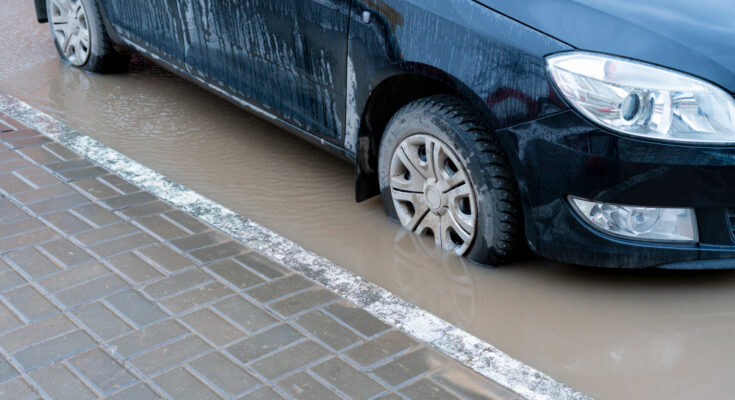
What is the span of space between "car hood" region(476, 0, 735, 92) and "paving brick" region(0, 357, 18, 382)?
2065 millimetres

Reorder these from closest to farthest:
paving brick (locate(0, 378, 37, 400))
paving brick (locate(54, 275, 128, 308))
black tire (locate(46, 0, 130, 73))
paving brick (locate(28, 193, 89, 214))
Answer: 1. paving brick (locate(0, 378, 37, 400))
2. paving brick (locate(54, 275, 128, 308))
3. paving brick (locate(28, 193, 89, 214))
4. black tire (locate(46, 0, 130, 73))

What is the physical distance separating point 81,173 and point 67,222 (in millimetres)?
555

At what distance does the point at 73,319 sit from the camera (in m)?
2.89

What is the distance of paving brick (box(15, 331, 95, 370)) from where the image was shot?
8.71ft

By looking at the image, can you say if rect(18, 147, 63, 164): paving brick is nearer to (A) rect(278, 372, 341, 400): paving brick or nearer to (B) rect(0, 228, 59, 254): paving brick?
(B) rect(0, 228, 59, 254): paving brick

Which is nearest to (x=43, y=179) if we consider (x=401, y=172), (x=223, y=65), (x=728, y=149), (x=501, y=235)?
(x=223, y=65)

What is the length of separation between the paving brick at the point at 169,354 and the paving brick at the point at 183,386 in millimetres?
54

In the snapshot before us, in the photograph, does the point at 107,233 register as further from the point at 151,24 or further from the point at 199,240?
the point at 151,24

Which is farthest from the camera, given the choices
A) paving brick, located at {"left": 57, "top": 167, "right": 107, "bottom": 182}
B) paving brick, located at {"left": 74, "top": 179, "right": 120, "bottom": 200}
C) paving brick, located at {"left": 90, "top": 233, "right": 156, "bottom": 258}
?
paving brick, located at {"left": 57, "top": 167, "right": 107, "bottom": 182}

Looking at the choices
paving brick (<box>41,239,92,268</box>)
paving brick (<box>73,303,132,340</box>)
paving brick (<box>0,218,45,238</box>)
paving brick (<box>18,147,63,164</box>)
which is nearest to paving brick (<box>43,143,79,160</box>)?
paving brick (<box>18,147,63,164</box>)

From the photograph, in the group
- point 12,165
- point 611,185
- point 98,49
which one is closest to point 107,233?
point 12,165

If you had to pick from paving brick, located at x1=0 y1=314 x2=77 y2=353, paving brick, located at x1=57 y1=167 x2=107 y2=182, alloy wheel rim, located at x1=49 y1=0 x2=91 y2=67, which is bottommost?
paving brick, located at x1=0 y1=314 x2=77 y2=353

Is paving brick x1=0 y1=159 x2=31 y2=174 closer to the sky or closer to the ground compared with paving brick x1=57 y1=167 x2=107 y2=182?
closer to the sky

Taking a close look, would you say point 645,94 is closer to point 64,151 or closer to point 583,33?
point 583,33
